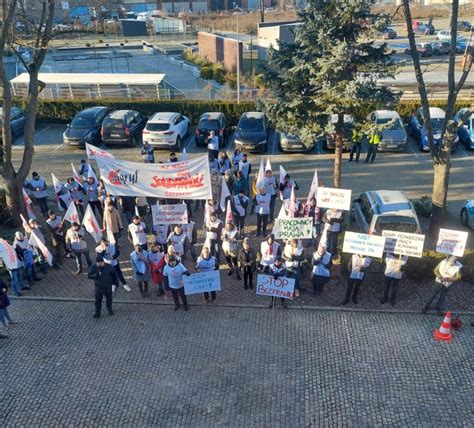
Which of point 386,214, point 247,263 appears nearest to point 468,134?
point 386,214

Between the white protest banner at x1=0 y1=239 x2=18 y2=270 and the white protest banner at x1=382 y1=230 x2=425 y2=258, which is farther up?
the white protest banner at x1=382 y1=230 x2=425 y2=258

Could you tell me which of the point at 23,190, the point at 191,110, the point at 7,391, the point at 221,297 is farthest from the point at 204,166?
the point at 191,110

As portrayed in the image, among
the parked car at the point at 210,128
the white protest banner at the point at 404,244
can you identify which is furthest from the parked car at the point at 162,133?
the white protest banner at the point at 404,244

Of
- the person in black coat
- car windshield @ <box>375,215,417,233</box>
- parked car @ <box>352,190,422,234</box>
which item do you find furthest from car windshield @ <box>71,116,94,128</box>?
car windshield @ <box>375,215,417,233</box>

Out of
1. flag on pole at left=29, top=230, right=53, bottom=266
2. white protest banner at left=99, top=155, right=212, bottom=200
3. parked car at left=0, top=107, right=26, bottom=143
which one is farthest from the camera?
parked car at left=0, top=107, right=26, bottom=143

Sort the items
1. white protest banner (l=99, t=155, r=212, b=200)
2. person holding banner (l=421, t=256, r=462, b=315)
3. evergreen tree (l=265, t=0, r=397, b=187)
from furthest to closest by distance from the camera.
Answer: evergreen tree (l=265, t=0, r=397, b=187)
white protest banner (l=99, t=155, r=212, b=200)
person holding banner (l=421, t=256, r=462, b=315)

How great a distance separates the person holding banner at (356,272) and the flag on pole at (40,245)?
24.5 ft

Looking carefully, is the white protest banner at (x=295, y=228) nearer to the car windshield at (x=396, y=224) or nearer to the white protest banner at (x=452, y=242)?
the car windshield at (x=396, y=224)

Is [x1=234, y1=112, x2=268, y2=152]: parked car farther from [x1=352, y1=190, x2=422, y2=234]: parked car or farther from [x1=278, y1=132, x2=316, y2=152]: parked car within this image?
[x1=352, y1=190, x2=422, y2=234]: parked car

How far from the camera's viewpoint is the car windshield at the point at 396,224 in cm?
1252

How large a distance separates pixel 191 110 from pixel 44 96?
433 inches

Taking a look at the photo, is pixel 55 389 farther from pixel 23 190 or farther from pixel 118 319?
pixel 23 190

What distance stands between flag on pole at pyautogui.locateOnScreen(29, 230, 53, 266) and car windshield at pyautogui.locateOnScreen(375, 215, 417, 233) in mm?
8530

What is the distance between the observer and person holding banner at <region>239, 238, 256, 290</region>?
455 inches
